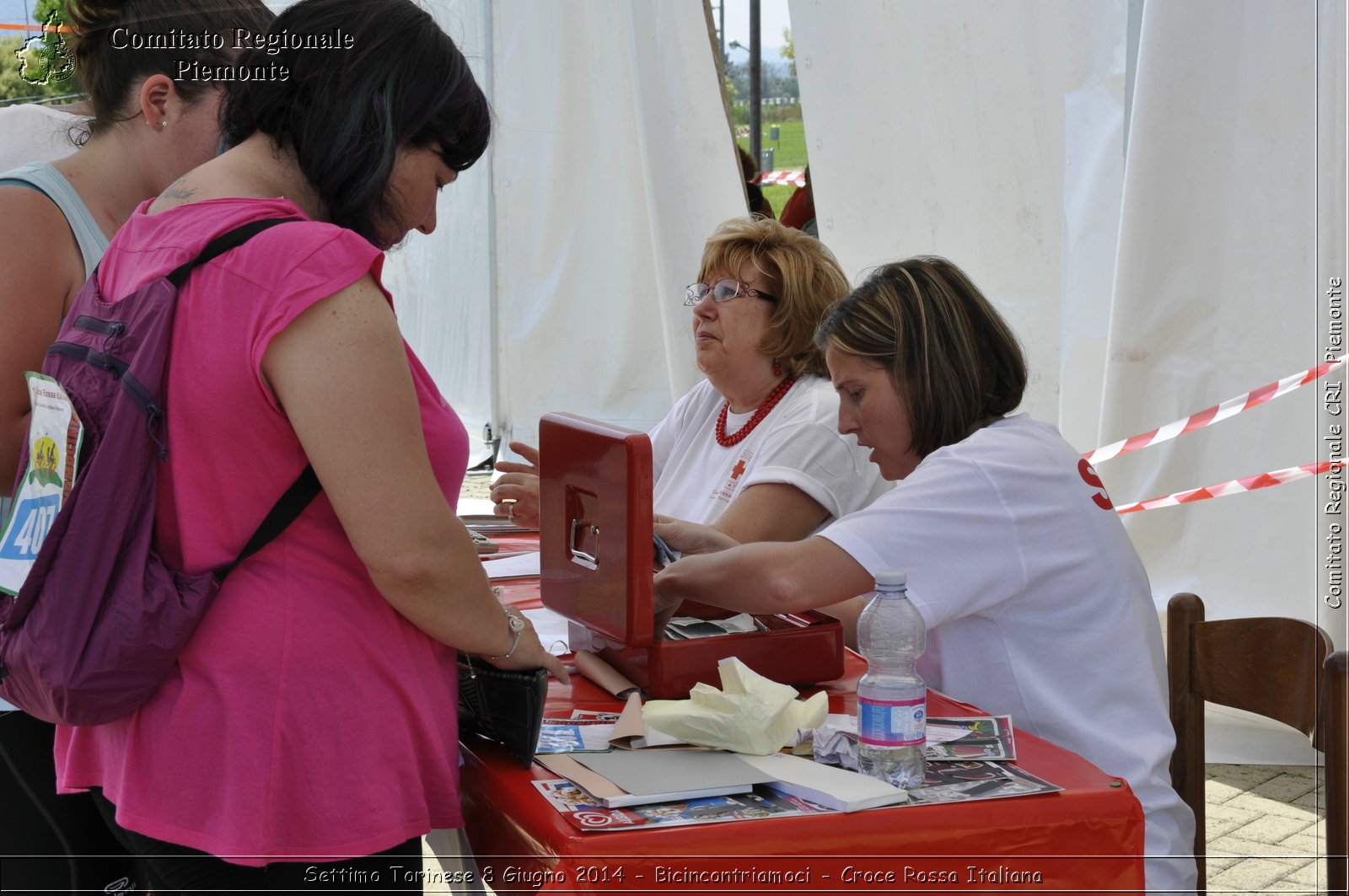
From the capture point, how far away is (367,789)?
1130mm

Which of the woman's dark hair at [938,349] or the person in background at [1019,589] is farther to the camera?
the woman's dark hair at [938,349]

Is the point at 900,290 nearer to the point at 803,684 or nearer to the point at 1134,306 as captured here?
the point at 803,684

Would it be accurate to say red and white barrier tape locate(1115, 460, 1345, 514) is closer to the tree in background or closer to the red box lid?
the red box lid

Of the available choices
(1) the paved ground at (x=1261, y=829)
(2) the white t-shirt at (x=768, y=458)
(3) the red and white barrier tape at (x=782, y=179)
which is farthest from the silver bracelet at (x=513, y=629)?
Result: (3) the red and white barrier tape at (x=782, y=179)

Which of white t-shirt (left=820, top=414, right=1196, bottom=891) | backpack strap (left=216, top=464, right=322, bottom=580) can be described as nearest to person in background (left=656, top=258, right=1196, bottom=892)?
white t-shirt (left=820, top=414, right=1196, bottom=891)

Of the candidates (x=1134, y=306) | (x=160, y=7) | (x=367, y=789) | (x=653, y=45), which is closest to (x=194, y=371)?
(x=367, y=789)

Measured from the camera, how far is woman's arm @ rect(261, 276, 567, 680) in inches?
40.9

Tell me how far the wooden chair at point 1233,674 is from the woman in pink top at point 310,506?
1.07 metres

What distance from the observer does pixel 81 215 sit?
1462mm

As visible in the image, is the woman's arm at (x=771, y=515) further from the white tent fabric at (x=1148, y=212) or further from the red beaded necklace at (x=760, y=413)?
the white tent fabric at (x=1148, y=212)

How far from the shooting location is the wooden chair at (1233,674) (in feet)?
5.60

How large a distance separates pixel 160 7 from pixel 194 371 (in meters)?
0.74

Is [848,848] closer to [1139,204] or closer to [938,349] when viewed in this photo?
[938,349]

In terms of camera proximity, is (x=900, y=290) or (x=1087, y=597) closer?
(x=1087, y=597)
